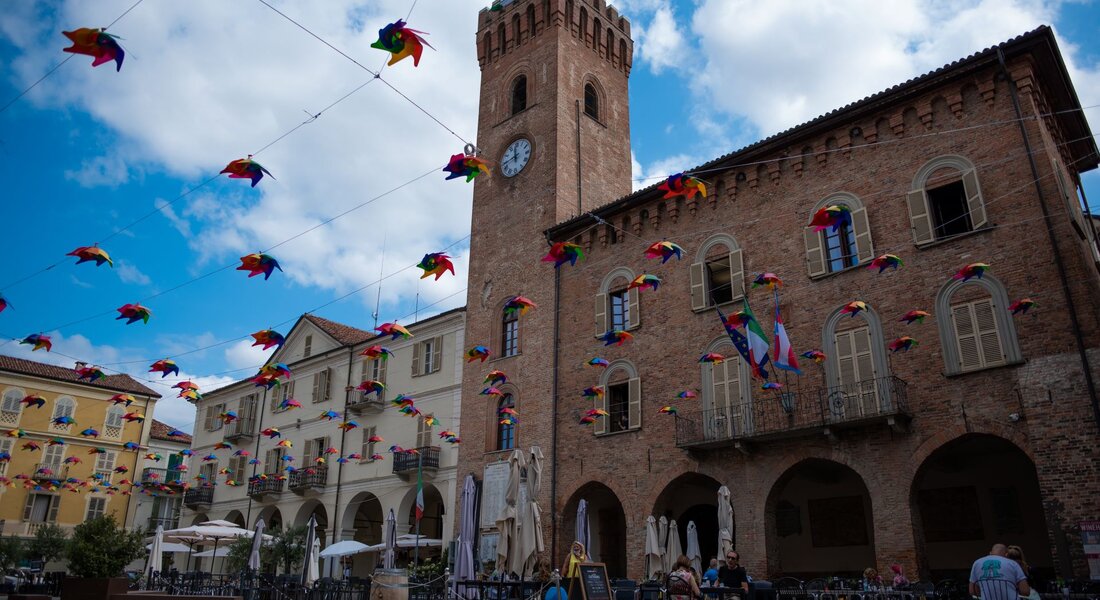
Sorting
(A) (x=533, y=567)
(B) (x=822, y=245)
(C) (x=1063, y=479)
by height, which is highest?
(B) (x=822, y=245)

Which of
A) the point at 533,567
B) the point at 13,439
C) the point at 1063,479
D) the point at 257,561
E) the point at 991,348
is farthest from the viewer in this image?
the point at 13,439

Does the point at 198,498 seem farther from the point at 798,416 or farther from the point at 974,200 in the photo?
the point at 974,200

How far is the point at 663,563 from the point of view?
18.7 meters

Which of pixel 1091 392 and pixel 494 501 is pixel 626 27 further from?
pixel 1091 392

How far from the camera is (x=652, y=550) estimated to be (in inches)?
730

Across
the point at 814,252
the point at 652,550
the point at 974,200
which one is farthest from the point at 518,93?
the point at 652,550

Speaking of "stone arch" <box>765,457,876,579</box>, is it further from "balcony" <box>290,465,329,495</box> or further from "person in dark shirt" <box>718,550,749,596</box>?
"balcony" <box>290,465,329,495</box>

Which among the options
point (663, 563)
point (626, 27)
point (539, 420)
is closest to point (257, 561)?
point (539, 420)

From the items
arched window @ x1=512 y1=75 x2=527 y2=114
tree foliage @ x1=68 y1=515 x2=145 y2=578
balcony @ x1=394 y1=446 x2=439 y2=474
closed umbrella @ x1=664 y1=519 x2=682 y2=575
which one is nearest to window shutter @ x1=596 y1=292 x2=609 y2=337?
closed umbrella @ x1=664 y1=519 x2=682 y2=575

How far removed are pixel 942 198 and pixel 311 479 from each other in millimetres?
24496

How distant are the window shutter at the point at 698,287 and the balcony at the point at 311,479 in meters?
17.9

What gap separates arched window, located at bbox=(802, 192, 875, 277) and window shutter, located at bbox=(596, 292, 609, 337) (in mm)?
6199

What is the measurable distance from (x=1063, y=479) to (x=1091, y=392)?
1.62 metres

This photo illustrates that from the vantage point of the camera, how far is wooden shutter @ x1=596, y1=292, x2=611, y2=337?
22.7 meters
